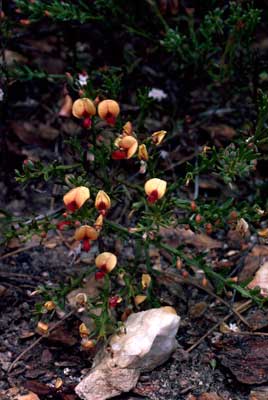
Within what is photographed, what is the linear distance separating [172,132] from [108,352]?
3.22 feet

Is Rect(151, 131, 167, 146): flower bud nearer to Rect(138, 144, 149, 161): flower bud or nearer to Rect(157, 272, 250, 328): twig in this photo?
Rect(138, 144, 149, 161): flower bud

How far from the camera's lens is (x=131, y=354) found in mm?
1625

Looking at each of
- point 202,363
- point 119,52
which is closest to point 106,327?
point 202,363

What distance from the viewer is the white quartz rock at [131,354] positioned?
1.62 m

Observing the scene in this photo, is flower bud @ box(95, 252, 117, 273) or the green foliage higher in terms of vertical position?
the green foliage

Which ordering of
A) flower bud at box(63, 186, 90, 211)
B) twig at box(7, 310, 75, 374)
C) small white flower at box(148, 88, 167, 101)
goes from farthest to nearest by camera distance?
small white flower at box(148, 88, 167, 101)
twig at box(7, 310, 75, 374)
flower bud at box(63, 186, 90, 211)

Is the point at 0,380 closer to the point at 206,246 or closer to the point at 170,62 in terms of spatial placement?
the point at 206,246

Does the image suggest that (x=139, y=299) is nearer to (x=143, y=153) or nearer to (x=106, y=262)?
(x=106, y=262)

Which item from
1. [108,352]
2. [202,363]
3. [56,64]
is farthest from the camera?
[56,64]

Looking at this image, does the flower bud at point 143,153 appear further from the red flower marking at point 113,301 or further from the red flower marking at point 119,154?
the red flower marking at point 113,301

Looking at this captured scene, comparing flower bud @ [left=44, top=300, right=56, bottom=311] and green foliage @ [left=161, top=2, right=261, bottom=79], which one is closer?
flower bud @ [left=44, top=300, right=56, bottom=311]

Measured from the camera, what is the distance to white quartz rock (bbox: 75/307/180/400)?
162 centimetres

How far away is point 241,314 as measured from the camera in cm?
188

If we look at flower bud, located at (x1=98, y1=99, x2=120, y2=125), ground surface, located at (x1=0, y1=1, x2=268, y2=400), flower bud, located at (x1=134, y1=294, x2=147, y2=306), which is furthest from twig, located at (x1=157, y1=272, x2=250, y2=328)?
flower bud, located at (x1=98, y1=99, x2=120, y2=125)
